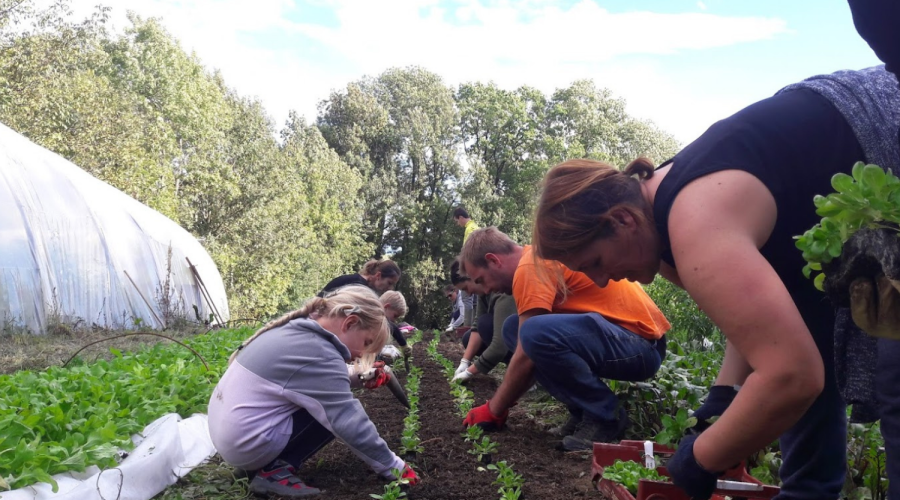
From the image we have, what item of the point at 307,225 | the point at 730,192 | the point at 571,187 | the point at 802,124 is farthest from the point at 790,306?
the point at 307,225

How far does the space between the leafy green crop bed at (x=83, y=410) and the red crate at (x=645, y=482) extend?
6.49 ft

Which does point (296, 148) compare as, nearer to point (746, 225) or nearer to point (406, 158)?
point (406, 158)

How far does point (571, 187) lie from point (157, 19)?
110 ft

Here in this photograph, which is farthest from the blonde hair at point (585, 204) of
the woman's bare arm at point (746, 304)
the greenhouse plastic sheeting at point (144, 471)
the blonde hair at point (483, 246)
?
the blonde hair at point (483, 246)

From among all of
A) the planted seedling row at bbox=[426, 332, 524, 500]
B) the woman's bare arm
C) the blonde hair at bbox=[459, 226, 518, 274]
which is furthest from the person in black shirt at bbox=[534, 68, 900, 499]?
the blonde hair at bbox=[459, 226, 518, 274]

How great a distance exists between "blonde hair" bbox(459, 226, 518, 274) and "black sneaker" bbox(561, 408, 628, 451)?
3.57ft

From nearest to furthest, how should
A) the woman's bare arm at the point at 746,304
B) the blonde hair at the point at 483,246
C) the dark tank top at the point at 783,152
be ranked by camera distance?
the woman's bare arm at the point at 746,304, the dark tank top at the point at 783,152, the blonde hair at the point at 483,246

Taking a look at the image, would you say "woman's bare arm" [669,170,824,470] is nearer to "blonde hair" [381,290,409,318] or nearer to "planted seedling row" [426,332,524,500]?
"planted seedling row" [426,332,524,500]

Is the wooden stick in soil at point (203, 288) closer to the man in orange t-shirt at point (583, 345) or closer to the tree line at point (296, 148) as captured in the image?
the tree line at point (296, 148)

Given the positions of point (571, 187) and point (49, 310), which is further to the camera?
point (49, 310)

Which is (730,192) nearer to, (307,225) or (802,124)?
(802,124)

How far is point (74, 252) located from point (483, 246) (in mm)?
9776

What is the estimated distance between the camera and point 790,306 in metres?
1.44

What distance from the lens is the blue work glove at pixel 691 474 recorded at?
166cm
